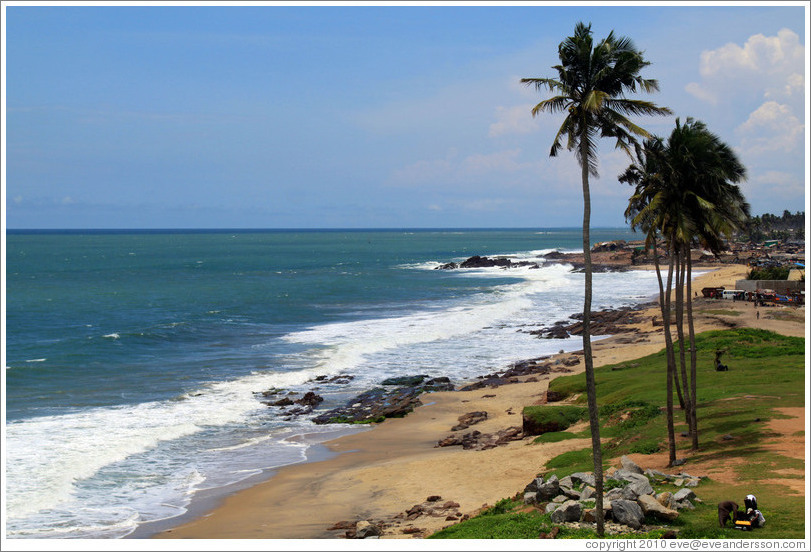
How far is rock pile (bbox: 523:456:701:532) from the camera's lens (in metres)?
14.4

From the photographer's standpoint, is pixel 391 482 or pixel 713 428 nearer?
pixel 713 428

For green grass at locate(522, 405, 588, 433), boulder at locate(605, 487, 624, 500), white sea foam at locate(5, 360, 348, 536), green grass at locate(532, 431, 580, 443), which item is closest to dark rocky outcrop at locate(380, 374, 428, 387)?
→ white sea foam at locate(5, 360, 348, 536)

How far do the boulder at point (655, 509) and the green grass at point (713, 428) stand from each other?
19 centimetres

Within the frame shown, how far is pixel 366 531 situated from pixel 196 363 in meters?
31.3

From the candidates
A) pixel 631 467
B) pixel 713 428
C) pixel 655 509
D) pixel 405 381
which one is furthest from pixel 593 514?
pixel 405 381

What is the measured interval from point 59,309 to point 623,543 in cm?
7718

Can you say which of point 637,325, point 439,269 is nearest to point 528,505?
point 637,325

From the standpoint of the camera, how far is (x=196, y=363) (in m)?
46.6

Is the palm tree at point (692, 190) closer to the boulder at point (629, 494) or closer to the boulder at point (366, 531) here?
the boulder at point (629, 494)

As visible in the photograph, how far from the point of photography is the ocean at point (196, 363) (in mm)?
24188

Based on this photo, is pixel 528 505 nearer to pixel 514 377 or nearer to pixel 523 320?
pixel 514 377

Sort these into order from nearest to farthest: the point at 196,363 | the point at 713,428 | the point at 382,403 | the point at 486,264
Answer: the point at 713,428 < the point at 382,403 < the point at 196,363 < the point at 486,264

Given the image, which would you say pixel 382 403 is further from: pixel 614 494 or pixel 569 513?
pixel 614 494

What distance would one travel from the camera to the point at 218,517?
20.9 metres
